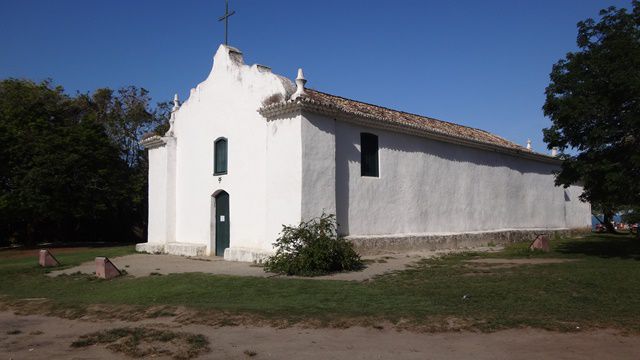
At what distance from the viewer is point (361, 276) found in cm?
1116

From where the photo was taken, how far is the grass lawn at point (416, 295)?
700cm

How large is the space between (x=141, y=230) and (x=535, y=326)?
1069 inches

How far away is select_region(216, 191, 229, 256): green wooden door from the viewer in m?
16.5

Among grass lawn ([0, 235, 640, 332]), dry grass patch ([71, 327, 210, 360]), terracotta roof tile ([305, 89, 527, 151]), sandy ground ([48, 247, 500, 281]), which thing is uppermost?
terracotta roof tile ([305, 89, 527, 151])

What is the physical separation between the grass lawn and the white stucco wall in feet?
14.0

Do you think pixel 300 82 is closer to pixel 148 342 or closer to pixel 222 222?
pixel 222 222

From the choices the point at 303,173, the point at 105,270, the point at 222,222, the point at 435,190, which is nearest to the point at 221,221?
the point at 222,222

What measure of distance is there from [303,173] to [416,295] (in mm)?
5809

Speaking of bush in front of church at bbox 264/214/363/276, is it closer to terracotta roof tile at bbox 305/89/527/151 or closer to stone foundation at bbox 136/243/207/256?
terracotta roof tile at bbox 305/89/527/151

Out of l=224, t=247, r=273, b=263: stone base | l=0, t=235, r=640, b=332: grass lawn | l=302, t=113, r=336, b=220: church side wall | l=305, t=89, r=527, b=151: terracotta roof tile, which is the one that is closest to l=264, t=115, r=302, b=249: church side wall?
l=302, t=113, r=336, b=220: church side wall

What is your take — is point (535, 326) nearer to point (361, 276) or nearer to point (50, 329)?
point (361, 276)

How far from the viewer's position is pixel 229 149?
53.3ft

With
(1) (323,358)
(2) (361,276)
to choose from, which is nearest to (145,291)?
(2) (361,276)

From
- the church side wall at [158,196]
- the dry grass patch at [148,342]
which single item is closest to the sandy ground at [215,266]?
the church side wall at [158,196]
